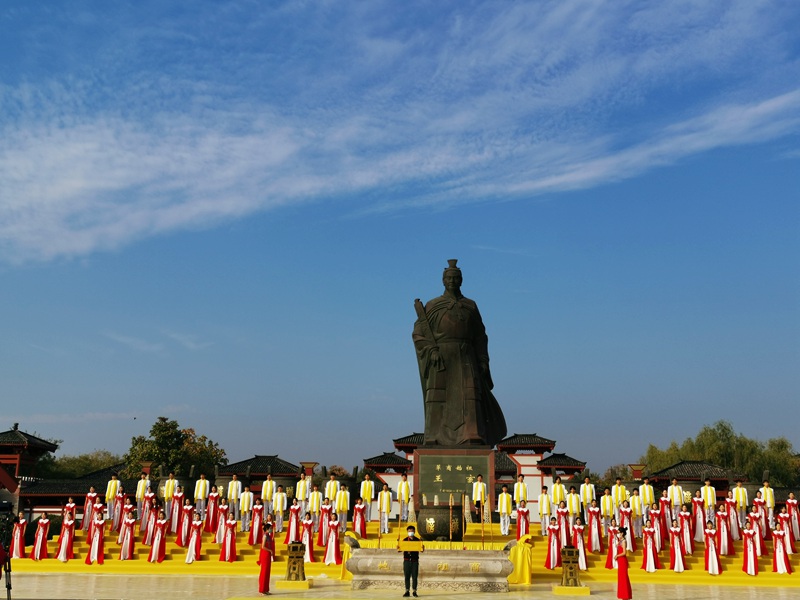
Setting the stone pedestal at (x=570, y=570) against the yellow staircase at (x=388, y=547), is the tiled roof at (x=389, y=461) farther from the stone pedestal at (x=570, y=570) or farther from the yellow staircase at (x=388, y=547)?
the stone pedestal at (x=570, y=570)

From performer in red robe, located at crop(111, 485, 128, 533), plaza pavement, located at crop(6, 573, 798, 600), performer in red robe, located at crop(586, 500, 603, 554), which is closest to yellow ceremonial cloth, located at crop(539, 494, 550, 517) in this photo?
performer in red robe, located at crop(586, 500, 603, 554)

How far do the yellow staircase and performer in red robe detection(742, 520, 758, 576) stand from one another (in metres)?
0.16

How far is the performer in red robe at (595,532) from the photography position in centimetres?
1769

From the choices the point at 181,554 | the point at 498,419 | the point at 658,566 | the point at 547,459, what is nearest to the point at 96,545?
the point at 181,554

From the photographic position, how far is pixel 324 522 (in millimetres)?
18312

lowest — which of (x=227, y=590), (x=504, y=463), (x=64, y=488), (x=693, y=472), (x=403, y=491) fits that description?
(x=227, y=590)

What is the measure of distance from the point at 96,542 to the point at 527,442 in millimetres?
23674

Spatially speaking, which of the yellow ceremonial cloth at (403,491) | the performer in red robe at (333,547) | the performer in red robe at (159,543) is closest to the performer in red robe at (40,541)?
the performer in red robe at (159,543)

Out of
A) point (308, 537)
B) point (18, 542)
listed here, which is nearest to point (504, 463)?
point (308, 537)

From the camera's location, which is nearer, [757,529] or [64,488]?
[757,529]

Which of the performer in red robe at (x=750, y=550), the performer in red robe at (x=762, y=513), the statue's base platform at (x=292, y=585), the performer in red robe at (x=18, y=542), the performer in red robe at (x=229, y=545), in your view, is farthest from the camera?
the performer in red robe at (x=18, y=542)

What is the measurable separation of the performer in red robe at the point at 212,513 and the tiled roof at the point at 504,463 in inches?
785

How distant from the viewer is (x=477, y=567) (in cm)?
1380

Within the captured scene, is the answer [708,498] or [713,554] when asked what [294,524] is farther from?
[708,498]
